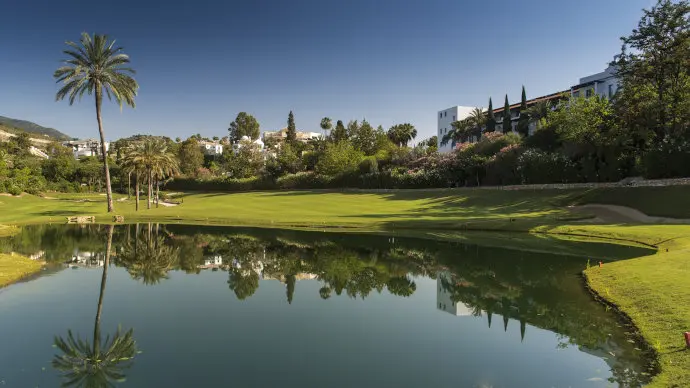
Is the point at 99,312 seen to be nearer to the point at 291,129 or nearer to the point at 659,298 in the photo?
the point at 659,298

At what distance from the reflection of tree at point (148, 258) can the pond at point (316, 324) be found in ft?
0.58

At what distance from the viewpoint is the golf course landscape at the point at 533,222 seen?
14078mm

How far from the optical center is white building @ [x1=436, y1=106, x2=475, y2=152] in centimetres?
12206

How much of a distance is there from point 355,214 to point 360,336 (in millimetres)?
39250

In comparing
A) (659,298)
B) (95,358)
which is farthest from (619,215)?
(95,358)

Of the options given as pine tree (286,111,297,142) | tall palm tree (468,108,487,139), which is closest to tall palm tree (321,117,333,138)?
pine tree (286,111,297,142)

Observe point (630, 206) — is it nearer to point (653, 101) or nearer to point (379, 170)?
point (653, 101)

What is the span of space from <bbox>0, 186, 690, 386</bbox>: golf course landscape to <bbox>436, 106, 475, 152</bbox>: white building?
54.4m

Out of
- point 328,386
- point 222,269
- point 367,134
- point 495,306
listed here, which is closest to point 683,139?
point 495,306

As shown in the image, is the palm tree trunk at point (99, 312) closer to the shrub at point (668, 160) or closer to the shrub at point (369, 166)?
the shrub at point (668, 160)

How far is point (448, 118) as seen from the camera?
415 ft

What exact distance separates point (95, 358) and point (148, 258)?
54.1ft

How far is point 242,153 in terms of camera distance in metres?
108

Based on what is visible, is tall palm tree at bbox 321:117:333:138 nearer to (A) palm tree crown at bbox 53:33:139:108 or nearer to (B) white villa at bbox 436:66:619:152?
(B) white villa at bbox 436:66:619:152
